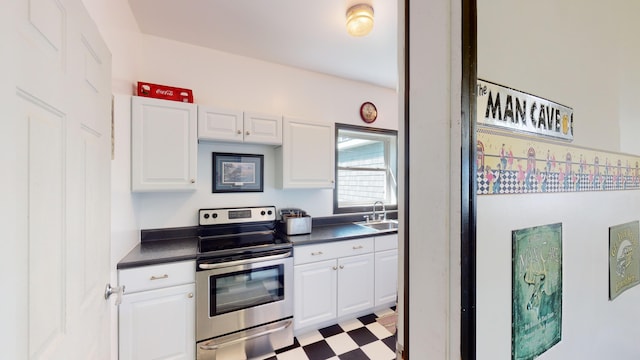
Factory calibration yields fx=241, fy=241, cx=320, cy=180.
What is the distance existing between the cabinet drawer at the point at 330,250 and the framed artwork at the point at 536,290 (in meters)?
1.61

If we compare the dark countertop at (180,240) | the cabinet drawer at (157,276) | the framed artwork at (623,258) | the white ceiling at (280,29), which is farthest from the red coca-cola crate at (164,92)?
the framed artwork at (623,258)

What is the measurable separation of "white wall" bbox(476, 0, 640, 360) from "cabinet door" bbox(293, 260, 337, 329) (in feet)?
5.34

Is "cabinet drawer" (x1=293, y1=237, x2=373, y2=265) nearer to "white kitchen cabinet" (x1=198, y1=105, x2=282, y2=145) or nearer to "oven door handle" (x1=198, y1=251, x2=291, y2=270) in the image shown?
"oven door handle" (x1=198, y1=251, x2=291, y2=270)

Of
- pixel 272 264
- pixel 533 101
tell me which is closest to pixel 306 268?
pixel 272 264

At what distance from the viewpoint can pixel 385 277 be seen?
2498mm

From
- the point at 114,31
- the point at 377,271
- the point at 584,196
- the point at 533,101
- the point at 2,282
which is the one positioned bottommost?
the point at 377,271

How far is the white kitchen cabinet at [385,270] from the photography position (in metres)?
2.46

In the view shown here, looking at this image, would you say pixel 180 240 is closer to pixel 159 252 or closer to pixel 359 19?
pixel 159 252

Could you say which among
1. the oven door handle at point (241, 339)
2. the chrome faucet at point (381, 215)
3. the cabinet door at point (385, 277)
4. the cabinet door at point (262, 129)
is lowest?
the oven door handle at point (241, 339)

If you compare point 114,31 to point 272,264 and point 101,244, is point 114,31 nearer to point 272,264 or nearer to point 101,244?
point 101,244

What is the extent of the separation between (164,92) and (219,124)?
462 mm

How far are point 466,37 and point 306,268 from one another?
196 centimetres

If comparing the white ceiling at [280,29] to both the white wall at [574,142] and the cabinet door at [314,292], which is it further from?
the cabinet door at [314,292]

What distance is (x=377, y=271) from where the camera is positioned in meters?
2.46
